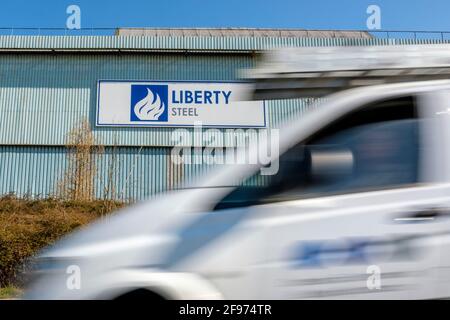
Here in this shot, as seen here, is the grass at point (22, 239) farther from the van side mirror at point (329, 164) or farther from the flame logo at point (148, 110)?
the flame logo at point (148, 110)

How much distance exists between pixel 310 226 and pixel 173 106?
2101cm

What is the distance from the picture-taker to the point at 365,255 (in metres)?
2.80

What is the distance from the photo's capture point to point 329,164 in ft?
9.65

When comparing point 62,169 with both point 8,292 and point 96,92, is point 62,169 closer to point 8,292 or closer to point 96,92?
point 96,92

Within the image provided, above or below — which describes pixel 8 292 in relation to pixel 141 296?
below

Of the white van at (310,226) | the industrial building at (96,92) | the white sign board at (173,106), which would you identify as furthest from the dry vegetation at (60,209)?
the white van at (310,226)

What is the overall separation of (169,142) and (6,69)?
9752 mm

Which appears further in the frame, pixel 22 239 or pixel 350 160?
pixel 22 239

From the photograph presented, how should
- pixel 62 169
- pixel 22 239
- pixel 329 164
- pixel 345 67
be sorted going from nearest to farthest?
pixel 329 164 → pixel 345 67 → pixel 22 239 → pixel 62 169

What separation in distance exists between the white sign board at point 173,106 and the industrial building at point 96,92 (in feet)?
1.32

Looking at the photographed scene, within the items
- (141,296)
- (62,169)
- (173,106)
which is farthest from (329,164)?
(62,169)
